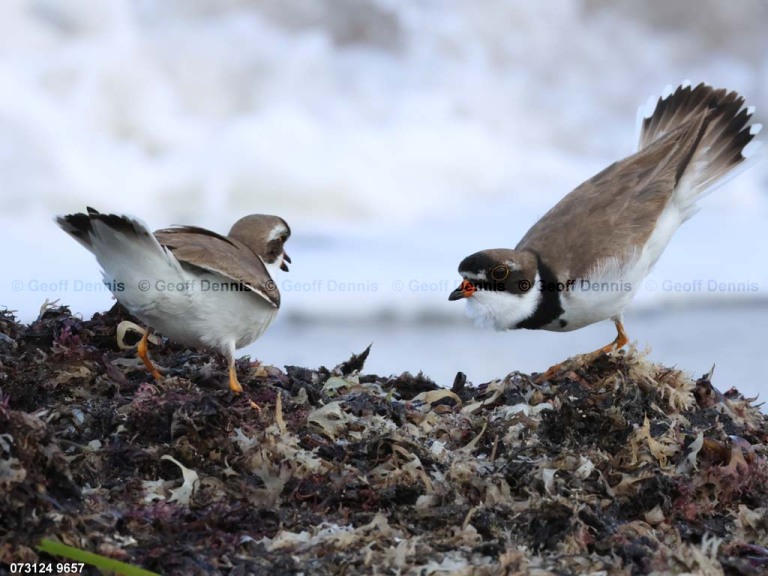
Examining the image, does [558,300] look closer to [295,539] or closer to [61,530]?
[295,539]

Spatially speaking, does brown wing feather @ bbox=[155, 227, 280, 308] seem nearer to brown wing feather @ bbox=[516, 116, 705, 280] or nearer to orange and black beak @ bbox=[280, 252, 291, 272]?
orange and black beak @ bbox=[280, 252, 291, 272]

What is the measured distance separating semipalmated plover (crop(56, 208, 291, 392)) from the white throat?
6.12 feet

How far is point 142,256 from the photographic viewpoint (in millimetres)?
5668

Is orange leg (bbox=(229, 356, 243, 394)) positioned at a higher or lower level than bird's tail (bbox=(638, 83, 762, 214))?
lower

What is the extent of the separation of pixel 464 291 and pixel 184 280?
248 cm

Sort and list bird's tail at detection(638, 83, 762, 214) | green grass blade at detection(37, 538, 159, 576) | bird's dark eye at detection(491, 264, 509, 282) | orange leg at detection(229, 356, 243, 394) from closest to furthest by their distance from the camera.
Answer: green grass blade at detection(37, 538, 159, 576) < orange leg at detection(229, 356, 243, 394) < bird's dark eye at detection(491, 264, 509, 282) < bird's tail at detection(638, 83, 762, 214)

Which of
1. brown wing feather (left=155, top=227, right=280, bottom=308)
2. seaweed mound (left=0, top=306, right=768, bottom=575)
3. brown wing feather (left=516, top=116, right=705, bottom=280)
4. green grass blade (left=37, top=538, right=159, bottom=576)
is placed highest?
brown wing feather (left=516, top=116, right=705, bottom=280)

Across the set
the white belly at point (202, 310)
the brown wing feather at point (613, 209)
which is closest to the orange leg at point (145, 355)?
the white belly at point (202, 310)

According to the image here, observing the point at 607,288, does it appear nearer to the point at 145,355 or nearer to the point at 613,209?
the point at 613,209

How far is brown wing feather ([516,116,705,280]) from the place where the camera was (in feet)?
25.2

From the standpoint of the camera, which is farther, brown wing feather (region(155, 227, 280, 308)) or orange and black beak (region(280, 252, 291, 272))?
orange and black beak (region(280, 252, 291, 272))

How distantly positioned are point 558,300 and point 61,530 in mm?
4884

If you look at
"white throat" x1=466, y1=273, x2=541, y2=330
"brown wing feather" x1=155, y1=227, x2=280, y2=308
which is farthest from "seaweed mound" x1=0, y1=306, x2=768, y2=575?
"white throat" x1=466, y1=273, x2=541, y2=330

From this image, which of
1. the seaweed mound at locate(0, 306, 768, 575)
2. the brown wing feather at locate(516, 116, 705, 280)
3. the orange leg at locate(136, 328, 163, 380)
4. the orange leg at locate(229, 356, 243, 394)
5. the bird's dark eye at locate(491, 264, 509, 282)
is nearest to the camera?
the seaweed mound at locate(0, 306, 768, 575)
